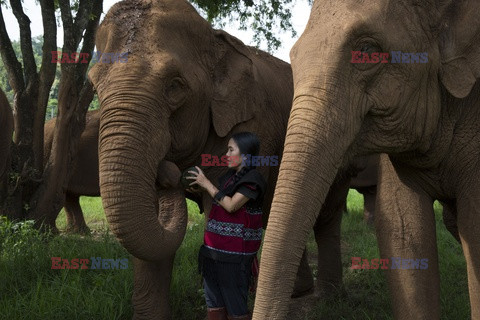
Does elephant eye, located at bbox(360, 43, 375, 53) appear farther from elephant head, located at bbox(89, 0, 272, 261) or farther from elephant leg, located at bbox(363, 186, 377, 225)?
elephant leg, located at bbox(363, 186, 377, 225)

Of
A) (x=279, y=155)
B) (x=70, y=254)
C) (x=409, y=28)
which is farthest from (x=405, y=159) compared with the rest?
(x=70, y=254)

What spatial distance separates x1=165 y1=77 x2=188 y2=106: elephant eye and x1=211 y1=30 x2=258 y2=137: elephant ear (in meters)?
0.34

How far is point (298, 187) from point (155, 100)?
5.02 ft

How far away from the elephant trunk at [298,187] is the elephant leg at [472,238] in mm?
827

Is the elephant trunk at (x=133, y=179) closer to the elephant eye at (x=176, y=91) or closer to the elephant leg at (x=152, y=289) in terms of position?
the elephant eye at (x=176, y=91)

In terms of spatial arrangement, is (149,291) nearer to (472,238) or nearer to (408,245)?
(408,245)

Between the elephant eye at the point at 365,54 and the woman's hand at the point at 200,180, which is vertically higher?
the elephant eye at the point at 365,54

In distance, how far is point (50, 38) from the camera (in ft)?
23.2

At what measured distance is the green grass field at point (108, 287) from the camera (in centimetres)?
450

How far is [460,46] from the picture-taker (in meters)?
2.92

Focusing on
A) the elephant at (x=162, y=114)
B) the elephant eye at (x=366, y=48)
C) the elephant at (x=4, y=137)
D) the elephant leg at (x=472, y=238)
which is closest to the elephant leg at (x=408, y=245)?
the elephant leg at (x=472, y=238)

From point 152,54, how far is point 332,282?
2.69 meters

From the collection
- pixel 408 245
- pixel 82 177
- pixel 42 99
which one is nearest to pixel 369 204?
pixel 82 177

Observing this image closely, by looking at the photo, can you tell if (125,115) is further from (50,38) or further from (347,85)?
(50,38)
